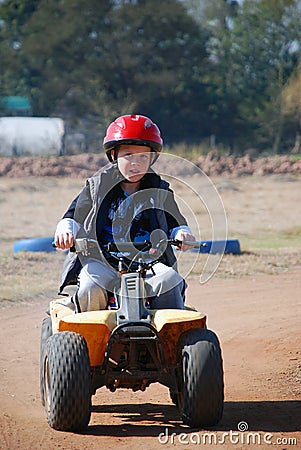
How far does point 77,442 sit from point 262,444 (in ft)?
3.39

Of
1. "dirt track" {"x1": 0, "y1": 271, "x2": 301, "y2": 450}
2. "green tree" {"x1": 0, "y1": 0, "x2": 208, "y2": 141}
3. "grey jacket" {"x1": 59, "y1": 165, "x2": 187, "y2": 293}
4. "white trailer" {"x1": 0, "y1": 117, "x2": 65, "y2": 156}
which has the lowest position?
"dirt track" {"x1": 0, "y1": 271, "x2": 301, "y2": 450}

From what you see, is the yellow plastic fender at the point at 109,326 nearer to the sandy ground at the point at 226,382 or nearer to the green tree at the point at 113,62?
the sandy ground at the point at 226,382

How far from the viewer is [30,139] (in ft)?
109

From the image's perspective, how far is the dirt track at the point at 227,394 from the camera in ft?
15.4

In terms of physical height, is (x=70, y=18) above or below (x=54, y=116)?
above

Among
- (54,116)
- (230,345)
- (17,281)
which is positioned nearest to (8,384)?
(230,345)

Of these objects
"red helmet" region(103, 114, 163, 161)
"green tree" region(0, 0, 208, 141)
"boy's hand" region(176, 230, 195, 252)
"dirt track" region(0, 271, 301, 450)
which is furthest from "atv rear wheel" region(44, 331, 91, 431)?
"green tree" region(0, 0, 208, 141)

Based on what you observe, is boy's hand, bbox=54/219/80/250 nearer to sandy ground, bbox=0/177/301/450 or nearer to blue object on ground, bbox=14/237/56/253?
sandy ground, bbox=0/177/301/450

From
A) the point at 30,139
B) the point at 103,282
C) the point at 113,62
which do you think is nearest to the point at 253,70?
the point at 113,62

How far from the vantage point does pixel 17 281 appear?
1077 centimetres

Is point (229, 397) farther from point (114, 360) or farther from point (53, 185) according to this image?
point (53, 185)

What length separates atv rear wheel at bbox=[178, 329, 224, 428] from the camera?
15.4 ft

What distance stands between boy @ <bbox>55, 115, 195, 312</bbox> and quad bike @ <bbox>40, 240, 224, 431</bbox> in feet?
0.46
